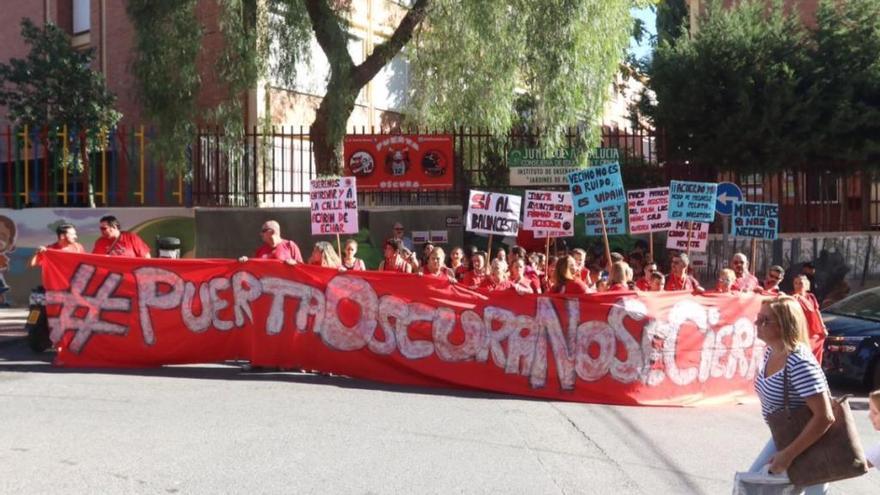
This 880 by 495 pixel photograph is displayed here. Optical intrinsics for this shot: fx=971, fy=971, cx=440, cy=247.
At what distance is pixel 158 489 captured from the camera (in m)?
6.02

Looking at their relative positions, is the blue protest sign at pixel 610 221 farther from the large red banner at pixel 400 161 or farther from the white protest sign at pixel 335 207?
the white protest sign at pixel 335 207

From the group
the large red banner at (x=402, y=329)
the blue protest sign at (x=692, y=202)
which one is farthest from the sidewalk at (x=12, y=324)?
the blue protest sign at (x=692, y=202)

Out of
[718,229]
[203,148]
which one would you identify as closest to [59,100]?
[203,148]

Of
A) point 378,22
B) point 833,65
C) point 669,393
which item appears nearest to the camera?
point 669,393

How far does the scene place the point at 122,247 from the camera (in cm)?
1165

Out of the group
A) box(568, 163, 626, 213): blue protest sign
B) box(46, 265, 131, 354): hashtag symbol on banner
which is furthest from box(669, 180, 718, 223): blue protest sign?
box(46, 265, 131, 354): hashtag symbol on banner

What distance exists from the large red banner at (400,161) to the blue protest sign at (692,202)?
18.8 ft

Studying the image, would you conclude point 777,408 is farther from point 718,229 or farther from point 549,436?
point 718,229

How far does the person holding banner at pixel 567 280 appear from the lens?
1019 centimetres

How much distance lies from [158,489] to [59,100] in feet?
51.0

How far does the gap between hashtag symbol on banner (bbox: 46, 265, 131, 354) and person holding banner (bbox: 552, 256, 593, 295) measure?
484 centimetres

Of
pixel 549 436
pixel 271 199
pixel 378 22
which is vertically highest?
pixel 378 22

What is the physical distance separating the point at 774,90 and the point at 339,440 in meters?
14.3

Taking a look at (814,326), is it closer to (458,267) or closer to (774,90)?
(458,267)
